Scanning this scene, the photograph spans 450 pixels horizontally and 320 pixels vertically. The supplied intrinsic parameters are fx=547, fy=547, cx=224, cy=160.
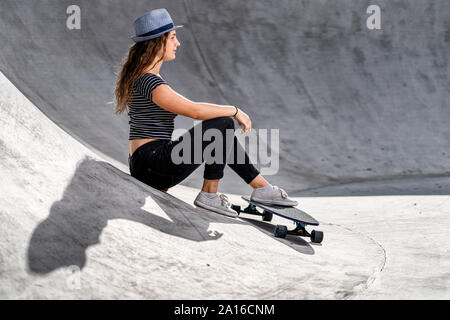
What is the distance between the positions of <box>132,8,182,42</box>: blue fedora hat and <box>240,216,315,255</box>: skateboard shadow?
1.55 m

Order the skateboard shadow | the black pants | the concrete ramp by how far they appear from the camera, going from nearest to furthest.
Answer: the concrete ramp, the black pants, the skateboard shadow

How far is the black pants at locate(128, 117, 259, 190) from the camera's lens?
350cm

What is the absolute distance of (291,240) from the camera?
3.90 metres

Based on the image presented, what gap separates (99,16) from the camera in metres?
9.82

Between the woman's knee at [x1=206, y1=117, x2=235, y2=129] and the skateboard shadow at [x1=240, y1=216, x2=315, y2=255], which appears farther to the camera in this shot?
the skateboard shadow at [x1=240, y1=216, x2=315, y2=255]

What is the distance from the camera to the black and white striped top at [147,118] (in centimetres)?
353

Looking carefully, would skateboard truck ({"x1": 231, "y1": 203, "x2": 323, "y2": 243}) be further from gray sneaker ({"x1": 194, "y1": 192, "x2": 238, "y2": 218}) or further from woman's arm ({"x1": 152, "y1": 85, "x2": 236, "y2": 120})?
woman's arm ({"x1": 152, "y1": 85, "x2": 236, "y2": 120})

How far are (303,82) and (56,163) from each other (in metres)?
6.37

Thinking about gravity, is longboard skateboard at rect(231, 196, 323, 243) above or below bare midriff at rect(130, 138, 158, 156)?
below

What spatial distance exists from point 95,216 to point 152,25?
1.26 m

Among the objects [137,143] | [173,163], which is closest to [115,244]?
[173,163]

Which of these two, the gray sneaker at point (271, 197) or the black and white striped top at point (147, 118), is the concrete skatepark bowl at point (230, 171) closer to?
the gray sneaker at point (271, 197)

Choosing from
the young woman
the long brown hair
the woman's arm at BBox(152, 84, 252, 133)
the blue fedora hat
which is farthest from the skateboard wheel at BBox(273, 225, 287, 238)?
the blue fedora hat

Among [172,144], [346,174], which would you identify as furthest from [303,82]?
[172,144]
